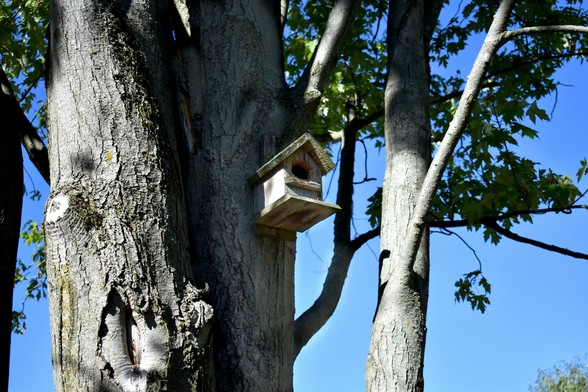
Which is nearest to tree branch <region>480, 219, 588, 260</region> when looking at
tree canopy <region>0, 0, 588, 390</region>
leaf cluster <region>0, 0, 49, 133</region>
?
tree canopy <region>0, 0, 588, 390</region>

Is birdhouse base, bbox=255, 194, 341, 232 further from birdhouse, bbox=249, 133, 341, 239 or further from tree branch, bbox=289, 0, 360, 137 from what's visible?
tree branch, bbox=289, 0, 360, 137

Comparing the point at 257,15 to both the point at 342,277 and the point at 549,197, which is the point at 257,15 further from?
the point at 549,197

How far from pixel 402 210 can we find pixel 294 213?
585 mm

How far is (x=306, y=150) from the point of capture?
3625 mm

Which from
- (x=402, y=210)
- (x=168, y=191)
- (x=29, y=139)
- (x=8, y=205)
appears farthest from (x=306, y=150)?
(x=8, y=205)

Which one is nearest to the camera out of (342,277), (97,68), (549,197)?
(97,68)

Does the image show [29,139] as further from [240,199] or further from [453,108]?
[453,108]

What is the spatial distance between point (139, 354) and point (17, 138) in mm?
1702

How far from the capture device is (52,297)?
287cm

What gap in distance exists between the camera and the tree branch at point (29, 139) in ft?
12.8

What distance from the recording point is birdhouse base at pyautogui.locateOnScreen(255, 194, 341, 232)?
3.38 metres

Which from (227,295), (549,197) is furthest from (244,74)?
(549,197)

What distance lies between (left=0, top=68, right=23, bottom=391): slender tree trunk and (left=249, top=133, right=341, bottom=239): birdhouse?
4.22 feet

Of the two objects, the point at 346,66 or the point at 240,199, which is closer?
the point at 240,199
